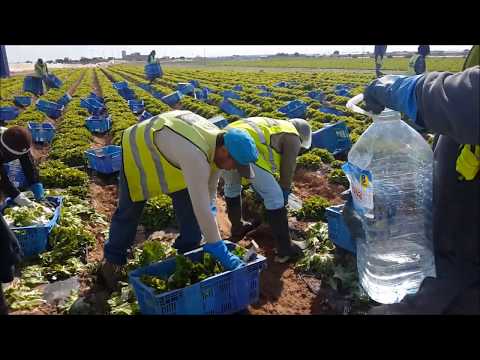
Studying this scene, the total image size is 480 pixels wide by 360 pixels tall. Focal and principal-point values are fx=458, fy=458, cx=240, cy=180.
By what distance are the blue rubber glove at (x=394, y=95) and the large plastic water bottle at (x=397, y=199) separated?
358 millimetres

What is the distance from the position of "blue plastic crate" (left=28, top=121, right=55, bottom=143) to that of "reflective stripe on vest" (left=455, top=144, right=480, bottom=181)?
411 inches

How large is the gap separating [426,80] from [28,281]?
3.82m

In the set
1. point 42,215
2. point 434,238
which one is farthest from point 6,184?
point 434,238

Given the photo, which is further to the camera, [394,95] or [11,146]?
[11,146]

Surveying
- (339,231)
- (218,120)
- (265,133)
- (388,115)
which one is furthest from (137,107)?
(388,115)

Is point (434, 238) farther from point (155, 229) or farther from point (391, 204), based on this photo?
point (155, 229)

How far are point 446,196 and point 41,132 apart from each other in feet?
34.0

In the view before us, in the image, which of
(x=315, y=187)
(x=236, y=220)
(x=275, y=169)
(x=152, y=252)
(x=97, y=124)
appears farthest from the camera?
(x=97, y=124)

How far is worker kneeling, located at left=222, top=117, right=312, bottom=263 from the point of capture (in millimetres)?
4496

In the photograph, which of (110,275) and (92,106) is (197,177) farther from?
(92,106)

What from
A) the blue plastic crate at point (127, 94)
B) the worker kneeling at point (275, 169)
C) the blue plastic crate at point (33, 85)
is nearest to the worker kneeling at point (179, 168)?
the worker kneeling at point (275, 169)

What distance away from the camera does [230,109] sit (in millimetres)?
15016

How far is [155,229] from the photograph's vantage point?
5.79m

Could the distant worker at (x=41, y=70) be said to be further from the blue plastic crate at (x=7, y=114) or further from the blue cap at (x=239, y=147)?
the blue cap at (x=239, y=147)
